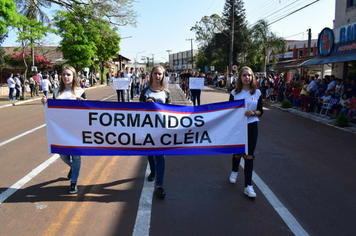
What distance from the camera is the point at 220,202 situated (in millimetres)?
4312

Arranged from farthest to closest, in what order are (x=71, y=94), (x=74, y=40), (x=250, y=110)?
(x=74, y=40)
(x=71, y=94)
(x=250, y=110)

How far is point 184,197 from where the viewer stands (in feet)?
14.7

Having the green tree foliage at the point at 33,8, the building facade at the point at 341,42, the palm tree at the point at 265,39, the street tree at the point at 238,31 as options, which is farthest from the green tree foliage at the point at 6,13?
the street tree at the point at 238,31

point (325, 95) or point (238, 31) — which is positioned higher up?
point (238, 31)

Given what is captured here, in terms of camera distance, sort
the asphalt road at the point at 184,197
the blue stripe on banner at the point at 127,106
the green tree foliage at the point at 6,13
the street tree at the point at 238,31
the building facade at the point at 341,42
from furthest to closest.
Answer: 1. the street tree at the point at 238,31
2. the building facade at the point at 341,42
3. the green tree foliage at the point at 6,13
4. the blue stripe on banner at the point at 127,106
5. the asphalt road at the point at 184,197

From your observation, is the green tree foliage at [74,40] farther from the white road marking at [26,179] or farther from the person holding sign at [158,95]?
the person holding sign at [158,95]

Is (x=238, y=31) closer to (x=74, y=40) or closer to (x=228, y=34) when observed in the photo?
(x=228, y=34)

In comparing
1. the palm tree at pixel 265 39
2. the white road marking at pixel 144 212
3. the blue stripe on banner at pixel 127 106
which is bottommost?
the white road marking at pixel 144 212

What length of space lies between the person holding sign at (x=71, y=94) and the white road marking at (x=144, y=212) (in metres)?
1.03

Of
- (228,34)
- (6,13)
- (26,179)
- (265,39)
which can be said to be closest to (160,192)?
(26,179)

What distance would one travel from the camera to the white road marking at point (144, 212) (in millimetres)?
3521

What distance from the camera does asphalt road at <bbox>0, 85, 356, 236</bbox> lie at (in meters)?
3.65

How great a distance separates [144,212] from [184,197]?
728mm

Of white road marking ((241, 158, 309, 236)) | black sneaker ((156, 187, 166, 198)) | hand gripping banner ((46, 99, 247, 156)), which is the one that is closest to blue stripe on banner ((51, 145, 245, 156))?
hand gripping banner ((46, 99, 247, 156))
